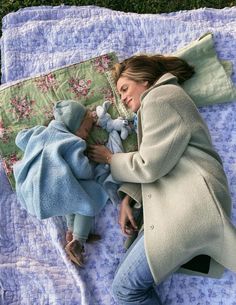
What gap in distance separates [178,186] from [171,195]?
0.05m

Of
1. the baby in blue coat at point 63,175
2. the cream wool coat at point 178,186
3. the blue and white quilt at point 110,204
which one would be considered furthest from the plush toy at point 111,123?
the blue and white quilt at point 110,204

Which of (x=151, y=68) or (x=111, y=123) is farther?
(x=111, y=123)

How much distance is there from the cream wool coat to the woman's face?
123mm

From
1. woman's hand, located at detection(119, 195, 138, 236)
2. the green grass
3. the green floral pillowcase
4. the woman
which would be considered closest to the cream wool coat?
the woman

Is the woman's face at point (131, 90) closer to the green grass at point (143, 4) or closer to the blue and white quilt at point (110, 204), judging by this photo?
the blue and white quilt at point (110, 204)

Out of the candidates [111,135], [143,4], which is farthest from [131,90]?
[143,4]

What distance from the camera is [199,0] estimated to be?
113 inches

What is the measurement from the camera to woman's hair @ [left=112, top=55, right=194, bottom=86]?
7.40ft

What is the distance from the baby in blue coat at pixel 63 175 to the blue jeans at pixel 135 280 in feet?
0.72

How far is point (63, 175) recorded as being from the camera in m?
2.08

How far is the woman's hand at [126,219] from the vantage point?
7.27 ft

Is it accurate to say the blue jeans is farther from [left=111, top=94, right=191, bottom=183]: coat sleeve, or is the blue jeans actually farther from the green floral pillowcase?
the green floral pillowcase

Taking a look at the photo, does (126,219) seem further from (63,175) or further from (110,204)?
(63,175)

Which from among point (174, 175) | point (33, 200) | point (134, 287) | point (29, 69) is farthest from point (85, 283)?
point (29, 69)
